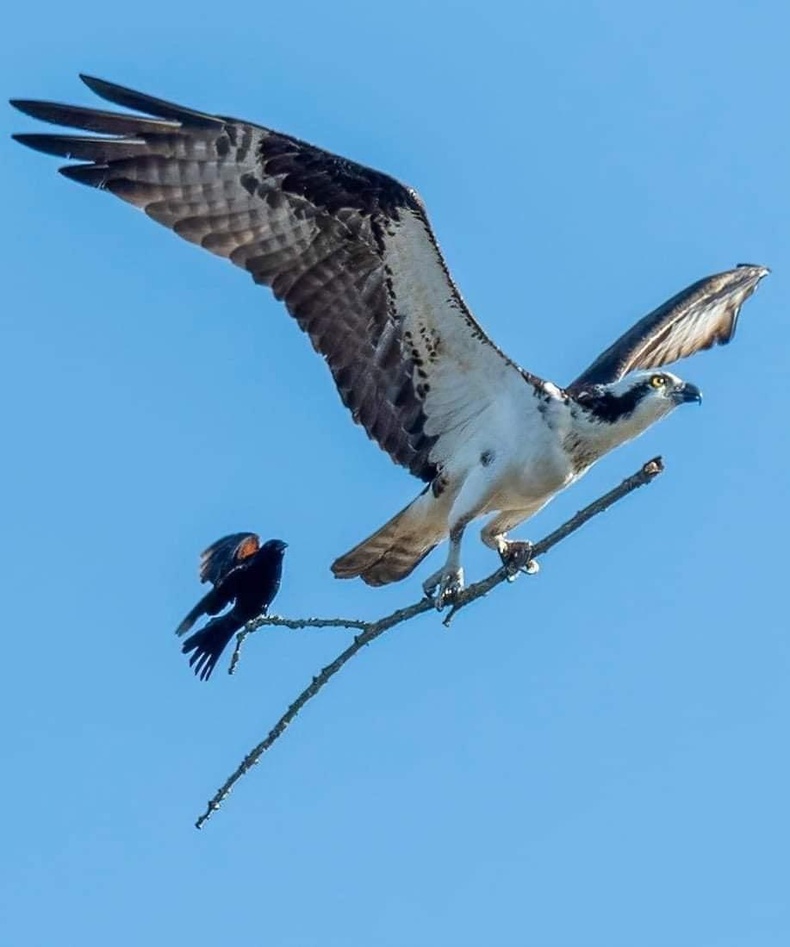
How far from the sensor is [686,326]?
12930 mm

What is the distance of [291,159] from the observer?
32.2 ft

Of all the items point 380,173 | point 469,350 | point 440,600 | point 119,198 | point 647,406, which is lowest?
point 440,600

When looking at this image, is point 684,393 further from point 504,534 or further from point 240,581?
point 240,581

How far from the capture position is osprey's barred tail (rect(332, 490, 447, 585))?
33.3 feet

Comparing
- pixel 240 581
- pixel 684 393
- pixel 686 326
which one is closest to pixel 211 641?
pixel 240 581

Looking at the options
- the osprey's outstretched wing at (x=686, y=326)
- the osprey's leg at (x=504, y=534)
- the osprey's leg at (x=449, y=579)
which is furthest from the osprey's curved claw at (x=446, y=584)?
the osprey's outstretched wing at (x=686, y=326)

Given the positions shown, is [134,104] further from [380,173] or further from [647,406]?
[647,406]

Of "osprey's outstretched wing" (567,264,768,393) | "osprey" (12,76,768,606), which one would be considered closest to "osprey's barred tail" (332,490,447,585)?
"osprey" (12,76,768,606)

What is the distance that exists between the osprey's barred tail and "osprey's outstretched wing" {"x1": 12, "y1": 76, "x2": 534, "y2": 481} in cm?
28

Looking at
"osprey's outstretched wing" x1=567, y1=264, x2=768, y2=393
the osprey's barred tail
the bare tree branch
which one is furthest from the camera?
"osprey's outstretched wing" x1=567, y1=264, x2=768, y2=393

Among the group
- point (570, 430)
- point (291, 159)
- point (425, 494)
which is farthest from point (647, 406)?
point (291, 159)

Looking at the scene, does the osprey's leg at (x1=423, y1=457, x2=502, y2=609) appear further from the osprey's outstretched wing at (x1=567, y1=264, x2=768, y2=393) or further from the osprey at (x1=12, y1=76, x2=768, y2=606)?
the osprey's outstretched wing at (x1=567, y1=264, x2=768, y2=393)

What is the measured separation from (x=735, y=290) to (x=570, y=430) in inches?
155

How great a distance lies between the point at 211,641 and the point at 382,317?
81.2 inches
